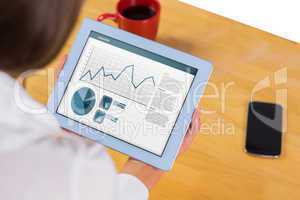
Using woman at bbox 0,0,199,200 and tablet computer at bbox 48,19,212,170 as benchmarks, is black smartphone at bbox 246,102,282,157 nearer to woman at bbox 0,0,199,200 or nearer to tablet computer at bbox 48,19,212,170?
tablet computer at bbox 48,19,212,170

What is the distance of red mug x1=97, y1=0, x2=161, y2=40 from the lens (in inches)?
33.5

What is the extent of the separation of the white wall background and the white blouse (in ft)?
1.73

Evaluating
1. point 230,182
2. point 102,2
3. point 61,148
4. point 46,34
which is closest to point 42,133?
point 61,148

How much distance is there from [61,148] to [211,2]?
0.57 metres

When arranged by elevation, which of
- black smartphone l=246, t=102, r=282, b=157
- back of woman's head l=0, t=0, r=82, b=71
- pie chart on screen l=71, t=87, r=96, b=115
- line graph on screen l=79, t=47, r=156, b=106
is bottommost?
black smartphone l=246, t=102, r=282, b=157

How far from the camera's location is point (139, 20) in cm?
85

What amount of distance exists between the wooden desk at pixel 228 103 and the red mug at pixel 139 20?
3.2 inches

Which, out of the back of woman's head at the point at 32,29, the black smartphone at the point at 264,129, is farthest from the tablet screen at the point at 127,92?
the back of woman's head at the point at 32,29

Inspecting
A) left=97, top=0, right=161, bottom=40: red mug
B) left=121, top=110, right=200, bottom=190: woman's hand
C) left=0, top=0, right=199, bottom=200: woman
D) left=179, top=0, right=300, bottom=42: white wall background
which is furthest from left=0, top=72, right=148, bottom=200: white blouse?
left=179, top=0, right=300, bottom=42: white wall background

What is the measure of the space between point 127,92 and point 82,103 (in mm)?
80

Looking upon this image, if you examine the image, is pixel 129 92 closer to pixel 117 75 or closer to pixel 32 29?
pixel 117 75

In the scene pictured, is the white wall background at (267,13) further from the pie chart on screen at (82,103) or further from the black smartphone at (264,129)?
the pie chart on screen at (82,103)

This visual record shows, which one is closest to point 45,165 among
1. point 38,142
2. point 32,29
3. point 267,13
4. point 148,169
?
point 38,142

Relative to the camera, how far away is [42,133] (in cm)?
54
